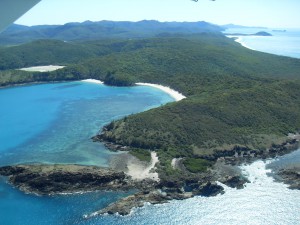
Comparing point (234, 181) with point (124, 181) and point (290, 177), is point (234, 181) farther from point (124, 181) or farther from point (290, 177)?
point (124, 181)

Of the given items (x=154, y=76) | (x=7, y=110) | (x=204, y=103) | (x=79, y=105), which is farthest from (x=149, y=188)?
(x=154, y=76)

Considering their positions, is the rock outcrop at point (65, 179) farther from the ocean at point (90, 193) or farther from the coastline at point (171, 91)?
the coastline at point (171, 91)

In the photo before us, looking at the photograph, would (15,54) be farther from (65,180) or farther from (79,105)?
(65,180)

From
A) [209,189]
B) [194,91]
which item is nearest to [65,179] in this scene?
[209,189]

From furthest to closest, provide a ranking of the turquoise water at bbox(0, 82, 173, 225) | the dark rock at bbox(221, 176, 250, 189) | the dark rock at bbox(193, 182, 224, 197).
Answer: the dark rock at bbox(221, 176, 250, 189) → the dark rock at bbox(193, 182, 224, 197) → the turquoise water at bbox(0, 82, 173, 225)

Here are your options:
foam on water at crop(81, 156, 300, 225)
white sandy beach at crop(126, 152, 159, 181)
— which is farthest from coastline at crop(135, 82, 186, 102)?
foam on water at crop(81, 156, 300, 225)

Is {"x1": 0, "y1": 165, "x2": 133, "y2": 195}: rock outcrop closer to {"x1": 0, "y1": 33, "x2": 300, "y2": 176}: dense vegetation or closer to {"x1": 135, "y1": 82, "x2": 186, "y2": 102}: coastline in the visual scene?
{"x1": 0, "y1": 33, "x2": 300, "y2": 176}: dense vegetation

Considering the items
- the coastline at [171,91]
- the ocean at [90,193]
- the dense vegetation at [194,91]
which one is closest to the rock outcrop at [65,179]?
the ocean at [90,193]
